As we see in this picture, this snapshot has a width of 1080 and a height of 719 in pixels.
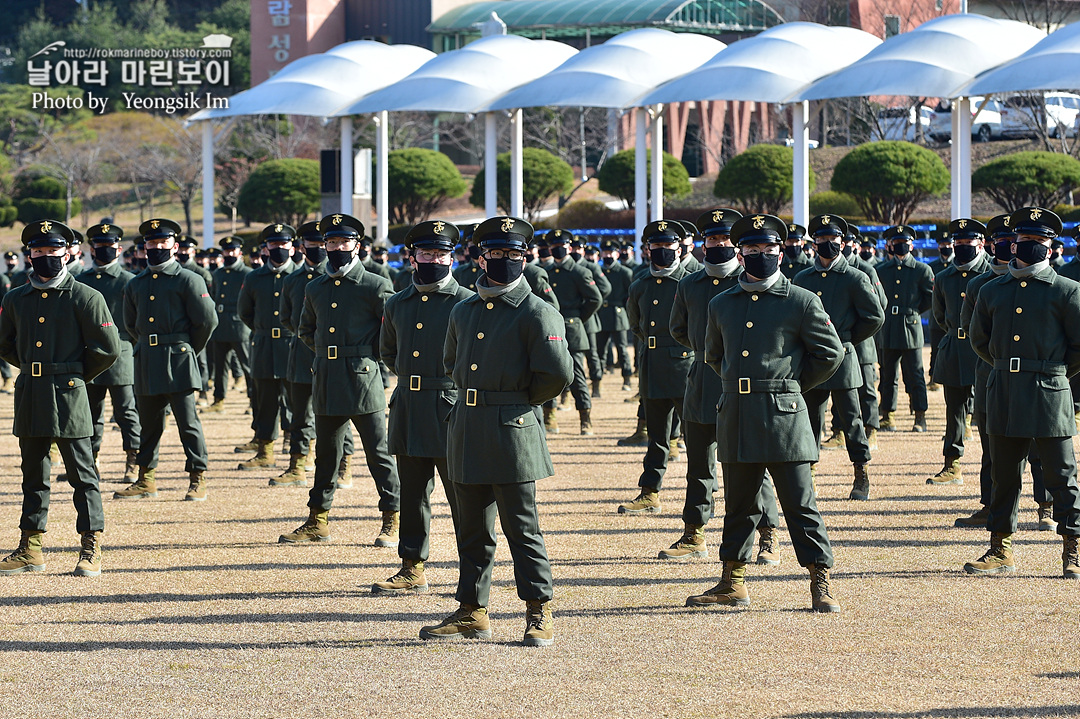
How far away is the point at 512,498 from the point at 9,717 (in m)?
2.38

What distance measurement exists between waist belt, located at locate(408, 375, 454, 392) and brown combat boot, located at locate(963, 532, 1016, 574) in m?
3.22

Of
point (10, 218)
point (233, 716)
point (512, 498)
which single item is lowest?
point (233, 716)

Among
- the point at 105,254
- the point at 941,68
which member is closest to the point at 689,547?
the point at 105,254

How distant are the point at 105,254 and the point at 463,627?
6.05 metres

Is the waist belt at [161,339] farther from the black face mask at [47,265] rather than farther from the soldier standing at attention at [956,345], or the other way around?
the soldier standing at attention at [956,345]

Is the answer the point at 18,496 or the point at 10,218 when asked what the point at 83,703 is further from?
the point at 10,218

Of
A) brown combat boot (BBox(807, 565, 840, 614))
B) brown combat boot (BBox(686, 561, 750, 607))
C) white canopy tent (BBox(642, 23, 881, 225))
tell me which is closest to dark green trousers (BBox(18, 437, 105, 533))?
brown combat boot (BBox(686, 561, 750, 607))

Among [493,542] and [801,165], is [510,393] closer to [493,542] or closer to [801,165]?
[493,542]

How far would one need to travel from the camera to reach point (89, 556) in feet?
27.8

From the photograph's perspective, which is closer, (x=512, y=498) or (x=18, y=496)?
(x=512, y=498)

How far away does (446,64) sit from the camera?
1137 inches

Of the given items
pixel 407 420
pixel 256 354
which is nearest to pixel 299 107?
pixel 256 354

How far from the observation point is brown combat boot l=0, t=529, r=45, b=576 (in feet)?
27.8

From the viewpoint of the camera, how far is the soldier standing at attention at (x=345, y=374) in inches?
360
